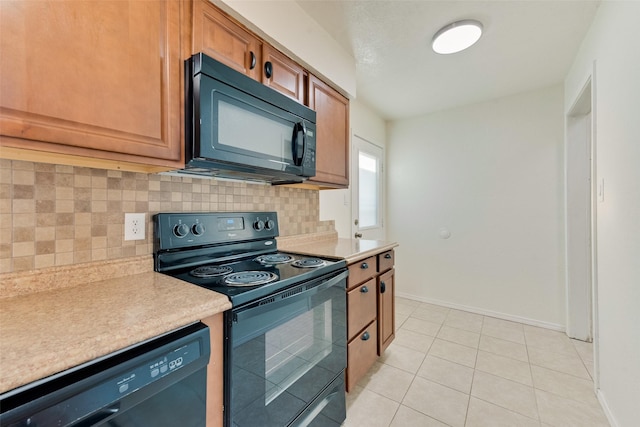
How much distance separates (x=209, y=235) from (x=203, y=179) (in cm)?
31

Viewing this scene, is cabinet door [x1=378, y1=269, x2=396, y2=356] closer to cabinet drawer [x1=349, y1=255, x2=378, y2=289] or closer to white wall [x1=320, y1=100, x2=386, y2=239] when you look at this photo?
cabinet drawer [x1=349, y1=255, x2=378, y2=289]

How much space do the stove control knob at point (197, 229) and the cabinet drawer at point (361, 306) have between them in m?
0.88

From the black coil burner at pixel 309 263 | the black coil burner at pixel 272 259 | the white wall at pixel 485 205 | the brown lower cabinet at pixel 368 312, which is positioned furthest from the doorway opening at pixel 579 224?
the black coil burner at pixel 272 259

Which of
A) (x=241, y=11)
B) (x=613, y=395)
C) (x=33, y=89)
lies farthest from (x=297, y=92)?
(x=613, y=395)

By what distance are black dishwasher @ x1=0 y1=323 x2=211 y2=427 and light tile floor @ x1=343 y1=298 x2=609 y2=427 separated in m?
1.15

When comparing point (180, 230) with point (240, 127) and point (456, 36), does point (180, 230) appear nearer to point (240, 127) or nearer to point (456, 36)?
point (240, 127)

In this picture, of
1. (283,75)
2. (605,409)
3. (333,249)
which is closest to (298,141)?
(283,75)

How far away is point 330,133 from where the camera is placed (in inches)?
76.0

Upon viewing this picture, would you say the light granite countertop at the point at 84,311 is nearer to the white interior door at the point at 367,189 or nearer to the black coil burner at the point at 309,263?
the black coil burner at the point at 309,263

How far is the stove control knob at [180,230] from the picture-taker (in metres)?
1.25

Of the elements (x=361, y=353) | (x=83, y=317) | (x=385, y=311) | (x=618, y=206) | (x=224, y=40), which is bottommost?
(x=361, y=353)

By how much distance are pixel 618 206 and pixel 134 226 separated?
2340 mm

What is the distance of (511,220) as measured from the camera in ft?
9.18

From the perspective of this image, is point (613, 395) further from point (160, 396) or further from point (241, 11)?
point (241, 11)
